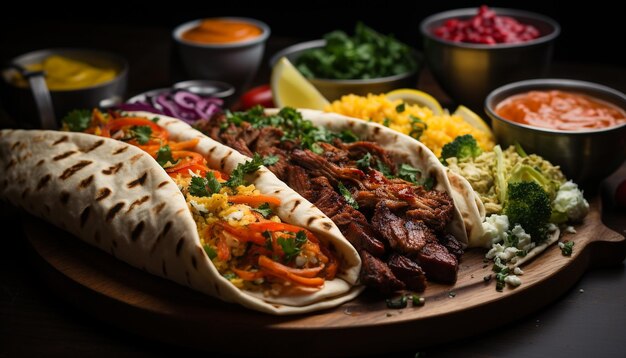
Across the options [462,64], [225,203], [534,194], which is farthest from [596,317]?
[462,64]

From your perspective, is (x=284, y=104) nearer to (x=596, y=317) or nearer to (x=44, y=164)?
(x=44, y=164)

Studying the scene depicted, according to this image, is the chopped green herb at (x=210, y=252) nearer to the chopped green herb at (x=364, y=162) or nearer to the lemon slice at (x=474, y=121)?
the chopped green herb at (x=364, y=162)

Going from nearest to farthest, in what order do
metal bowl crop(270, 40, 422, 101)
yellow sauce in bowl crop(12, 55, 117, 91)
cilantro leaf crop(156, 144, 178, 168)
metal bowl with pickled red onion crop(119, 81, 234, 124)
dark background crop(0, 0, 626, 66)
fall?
cilantro leaf crop(156, 144, 178, 168) → metal bowl with pickled red onion crop(119, 81, 234, 124) → metal bowl crop(270, 40, 422, 101) → yellow sauce in bowl crop(12, 55, 117, 91) → dark background crop(0, 0, 626, 66)

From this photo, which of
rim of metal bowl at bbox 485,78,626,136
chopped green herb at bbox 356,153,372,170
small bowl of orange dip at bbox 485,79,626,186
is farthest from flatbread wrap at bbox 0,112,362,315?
rim of metal bowl at bbox 485,78,626,136

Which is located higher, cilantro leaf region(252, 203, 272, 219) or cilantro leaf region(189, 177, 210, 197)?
cilantro leaf region(189, 177, 210, 197)

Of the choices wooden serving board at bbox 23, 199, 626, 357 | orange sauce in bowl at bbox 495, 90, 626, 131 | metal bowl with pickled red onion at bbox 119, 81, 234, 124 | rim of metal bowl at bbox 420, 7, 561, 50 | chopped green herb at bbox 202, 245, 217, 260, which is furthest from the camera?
rim of metal bowl at bbox 420, 7, 561, 50

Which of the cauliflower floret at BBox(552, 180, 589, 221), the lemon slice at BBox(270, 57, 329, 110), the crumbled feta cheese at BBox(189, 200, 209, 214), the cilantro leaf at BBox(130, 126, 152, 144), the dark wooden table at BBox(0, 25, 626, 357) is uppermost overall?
the crumbled feta cheese at BBox(189, 200, 209, 214)

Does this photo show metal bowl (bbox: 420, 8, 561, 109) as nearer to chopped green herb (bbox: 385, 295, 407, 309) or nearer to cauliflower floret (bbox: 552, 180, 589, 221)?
cauliflower floret (bbox: 552, 180, 589, 221)
